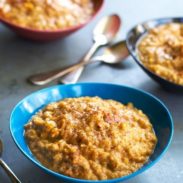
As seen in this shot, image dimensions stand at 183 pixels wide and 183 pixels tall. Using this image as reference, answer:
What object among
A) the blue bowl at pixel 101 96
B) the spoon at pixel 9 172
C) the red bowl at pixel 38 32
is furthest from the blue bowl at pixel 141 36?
the spoon at pixel 9 172

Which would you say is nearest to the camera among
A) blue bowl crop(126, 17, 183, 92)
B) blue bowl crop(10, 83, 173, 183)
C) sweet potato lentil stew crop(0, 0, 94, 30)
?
blue bowl crop(10, 83, 173, 183)

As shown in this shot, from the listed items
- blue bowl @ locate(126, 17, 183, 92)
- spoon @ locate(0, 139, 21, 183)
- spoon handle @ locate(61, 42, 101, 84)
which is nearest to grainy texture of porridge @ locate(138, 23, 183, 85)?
blue bowl @ locate(126, 17, 183, 92)

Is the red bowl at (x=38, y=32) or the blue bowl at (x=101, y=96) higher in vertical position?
the red bowl at (x=38, y=32)

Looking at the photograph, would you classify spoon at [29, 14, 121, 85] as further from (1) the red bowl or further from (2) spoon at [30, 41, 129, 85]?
(1) the red bowl

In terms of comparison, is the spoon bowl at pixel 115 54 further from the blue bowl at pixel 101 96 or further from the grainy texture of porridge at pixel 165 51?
the blue bowl at pixel 101 96

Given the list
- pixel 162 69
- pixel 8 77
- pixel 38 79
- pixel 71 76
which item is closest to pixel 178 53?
pixel 162 69

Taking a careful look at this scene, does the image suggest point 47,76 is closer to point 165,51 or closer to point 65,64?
point 65,64

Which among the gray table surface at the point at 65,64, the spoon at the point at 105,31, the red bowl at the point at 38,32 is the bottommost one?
the gray table surface at the point at 65,64

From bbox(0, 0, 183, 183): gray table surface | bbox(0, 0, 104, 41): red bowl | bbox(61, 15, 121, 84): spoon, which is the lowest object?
bbox(0, 0, 183, 183): gray table surface

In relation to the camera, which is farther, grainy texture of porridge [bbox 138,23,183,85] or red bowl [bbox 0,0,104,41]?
red bowl [bbox 0,0,104,41]
